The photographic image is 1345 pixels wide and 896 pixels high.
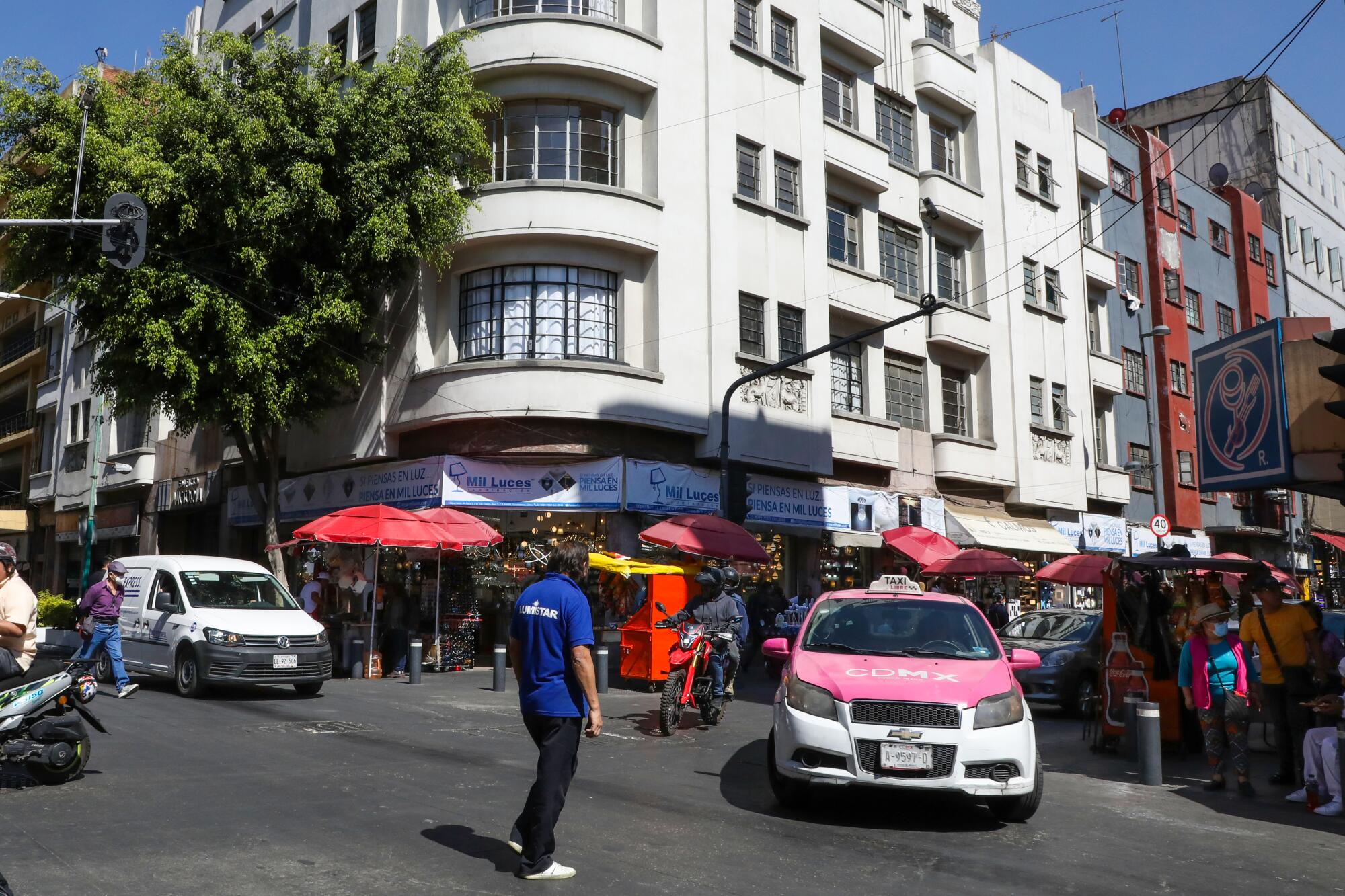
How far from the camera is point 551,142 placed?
72.3 feet

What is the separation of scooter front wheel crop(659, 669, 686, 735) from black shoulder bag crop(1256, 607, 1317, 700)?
233 inches

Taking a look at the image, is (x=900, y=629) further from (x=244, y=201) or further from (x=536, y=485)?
(x=244, y=201)

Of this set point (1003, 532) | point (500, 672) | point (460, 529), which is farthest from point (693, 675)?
point (1003, 532)

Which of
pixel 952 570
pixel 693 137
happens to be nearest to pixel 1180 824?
pixel 952 570

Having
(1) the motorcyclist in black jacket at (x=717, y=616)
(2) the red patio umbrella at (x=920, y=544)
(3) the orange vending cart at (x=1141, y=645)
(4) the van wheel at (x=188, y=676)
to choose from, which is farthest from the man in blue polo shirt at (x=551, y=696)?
(2) the red patio umbrella at (x=920, y=544)

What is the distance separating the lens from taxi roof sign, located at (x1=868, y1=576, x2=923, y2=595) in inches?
370

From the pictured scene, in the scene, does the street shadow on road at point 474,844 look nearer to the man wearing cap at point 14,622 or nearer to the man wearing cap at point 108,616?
the man wearing cap at point 14,622

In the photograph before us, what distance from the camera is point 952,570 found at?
2233 centimetres

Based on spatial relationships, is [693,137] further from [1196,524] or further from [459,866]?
[1196,524]

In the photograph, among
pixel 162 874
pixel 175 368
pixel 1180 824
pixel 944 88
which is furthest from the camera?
pixel 944 88

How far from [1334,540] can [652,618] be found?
1390 inches

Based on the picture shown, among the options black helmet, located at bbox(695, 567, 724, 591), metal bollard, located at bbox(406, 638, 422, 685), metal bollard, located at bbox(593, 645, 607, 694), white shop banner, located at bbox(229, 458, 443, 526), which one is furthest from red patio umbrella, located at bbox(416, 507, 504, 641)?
black helmet, located at bbox(695, 567, 724, 591)

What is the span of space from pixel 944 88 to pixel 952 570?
14.4m

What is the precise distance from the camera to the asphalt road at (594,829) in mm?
5953
